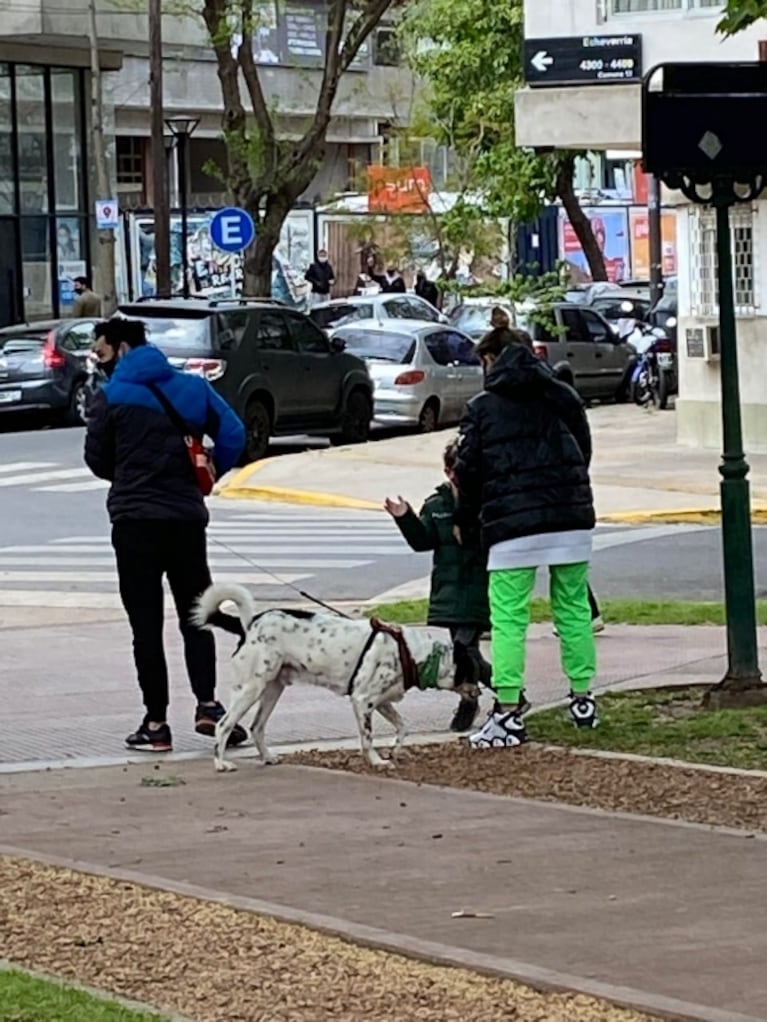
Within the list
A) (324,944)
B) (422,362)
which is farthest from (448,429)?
(324,944)

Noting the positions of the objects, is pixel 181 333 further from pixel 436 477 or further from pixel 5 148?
pixel 5 148

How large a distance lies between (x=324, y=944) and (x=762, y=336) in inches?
748

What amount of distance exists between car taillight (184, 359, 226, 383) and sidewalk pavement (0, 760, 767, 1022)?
638 inches

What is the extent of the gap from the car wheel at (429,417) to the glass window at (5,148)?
62.2 ft

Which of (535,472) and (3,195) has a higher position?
(3,195)

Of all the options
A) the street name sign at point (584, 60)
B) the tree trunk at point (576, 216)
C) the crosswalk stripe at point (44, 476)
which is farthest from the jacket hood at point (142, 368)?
the tree trunk at point (576, 216)

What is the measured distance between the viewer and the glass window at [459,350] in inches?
1187

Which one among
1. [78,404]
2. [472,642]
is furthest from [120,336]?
[78,404]

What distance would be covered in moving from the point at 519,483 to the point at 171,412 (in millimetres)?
1630

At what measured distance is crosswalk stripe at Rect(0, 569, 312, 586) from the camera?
16.5 m

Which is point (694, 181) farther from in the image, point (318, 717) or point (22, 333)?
point (22, 333)

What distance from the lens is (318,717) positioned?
1080 centimetres

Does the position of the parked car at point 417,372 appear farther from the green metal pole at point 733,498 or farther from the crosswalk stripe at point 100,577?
the green metal pole at point 733,498

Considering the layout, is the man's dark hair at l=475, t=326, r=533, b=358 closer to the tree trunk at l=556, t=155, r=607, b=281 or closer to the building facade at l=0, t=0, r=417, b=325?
the building facade at l=0, t=0, r=417, b=325
